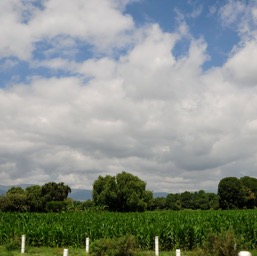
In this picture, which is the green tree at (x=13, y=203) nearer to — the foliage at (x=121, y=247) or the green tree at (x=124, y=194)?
the green tree at (x=124, y=194)

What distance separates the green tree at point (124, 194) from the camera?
7762 centimetres

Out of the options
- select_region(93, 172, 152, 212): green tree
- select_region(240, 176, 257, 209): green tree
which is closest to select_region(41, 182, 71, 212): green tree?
select_region(93, 172, 152, 212): green tree

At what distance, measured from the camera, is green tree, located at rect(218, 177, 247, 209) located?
4033 inches

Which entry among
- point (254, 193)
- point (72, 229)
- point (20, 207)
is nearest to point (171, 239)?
point (72, 229)

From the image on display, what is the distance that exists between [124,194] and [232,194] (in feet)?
122

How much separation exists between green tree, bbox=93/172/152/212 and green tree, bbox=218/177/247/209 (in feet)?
97.4

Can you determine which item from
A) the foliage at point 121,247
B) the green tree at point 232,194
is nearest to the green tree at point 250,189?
the green tree at point 232,194

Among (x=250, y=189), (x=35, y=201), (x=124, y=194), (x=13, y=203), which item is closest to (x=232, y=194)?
(x=250, y=189)

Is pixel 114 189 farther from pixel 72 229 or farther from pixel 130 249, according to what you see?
pixel 130 249

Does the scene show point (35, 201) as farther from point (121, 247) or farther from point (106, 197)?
point (121, 247)

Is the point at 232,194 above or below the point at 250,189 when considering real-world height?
below

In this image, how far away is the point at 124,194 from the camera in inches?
3105

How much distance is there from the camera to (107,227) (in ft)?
94.9

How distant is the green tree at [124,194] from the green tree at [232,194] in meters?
29.7
